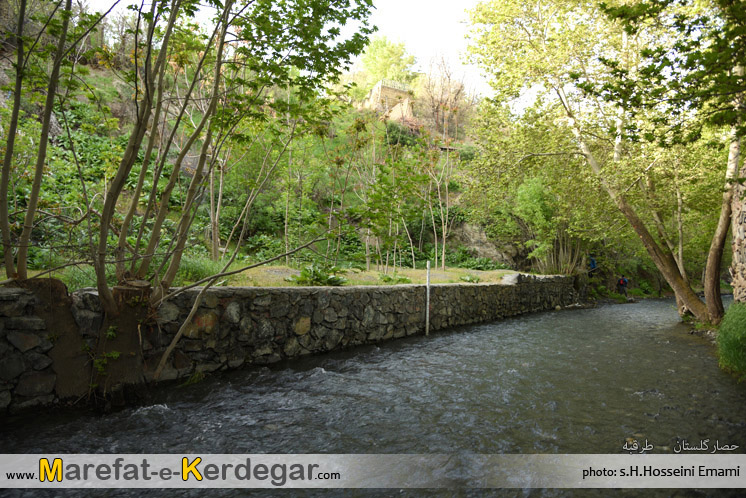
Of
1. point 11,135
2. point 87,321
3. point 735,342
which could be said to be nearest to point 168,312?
point 87,321

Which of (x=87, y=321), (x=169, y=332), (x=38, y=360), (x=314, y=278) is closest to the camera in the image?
(x=38, y=360)

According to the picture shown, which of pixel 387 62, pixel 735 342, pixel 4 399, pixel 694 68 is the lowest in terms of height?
pixel 4 399

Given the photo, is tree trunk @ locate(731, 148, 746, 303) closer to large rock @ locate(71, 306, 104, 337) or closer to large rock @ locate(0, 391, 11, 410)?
large rock @ locate(71, 306, 104, 337)

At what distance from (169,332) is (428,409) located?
2.71 m

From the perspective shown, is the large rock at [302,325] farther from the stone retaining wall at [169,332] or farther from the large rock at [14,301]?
the large rock at [14,301]

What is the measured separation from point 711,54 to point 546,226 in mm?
A: 11995

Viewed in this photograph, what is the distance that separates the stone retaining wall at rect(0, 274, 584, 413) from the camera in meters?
3.19

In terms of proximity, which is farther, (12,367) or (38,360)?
(38,360)

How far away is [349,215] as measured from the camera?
13.2 ft

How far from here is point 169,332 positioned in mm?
4082

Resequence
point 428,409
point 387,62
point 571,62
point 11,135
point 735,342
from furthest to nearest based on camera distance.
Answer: point 387,62
point 571,62
point 735,342
point 428,409
point 11,135

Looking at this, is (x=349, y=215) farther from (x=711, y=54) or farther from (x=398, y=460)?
(x=711, y=54)

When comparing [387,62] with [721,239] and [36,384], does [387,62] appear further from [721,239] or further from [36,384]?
[36,384]

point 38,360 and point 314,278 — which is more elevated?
point 314,278
